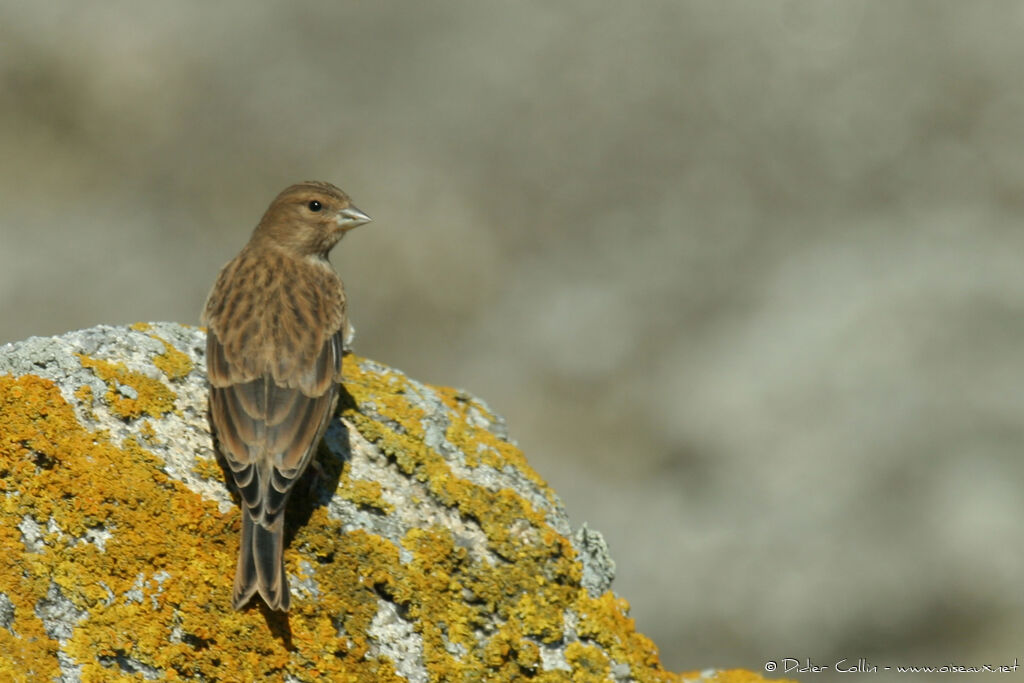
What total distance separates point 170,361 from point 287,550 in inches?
51.5

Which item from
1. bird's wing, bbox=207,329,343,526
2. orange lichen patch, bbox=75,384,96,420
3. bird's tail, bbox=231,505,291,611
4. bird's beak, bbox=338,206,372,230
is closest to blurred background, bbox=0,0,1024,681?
bird's beak, bbox=338,206,372,230

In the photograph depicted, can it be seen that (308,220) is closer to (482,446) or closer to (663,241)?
(482,446)

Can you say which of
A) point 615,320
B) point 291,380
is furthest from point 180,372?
point 615,320

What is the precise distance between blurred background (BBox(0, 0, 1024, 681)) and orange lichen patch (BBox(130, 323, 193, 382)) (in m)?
6.70

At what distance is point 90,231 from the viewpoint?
18.7m

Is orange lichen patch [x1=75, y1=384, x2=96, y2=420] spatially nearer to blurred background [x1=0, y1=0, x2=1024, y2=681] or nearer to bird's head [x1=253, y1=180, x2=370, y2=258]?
bird's head [x1=253, y1=180, x2=370, y2=258]

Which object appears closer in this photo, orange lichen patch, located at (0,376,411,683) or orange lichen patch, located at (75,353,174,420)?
orange lichen patch, located at (0,376,411,683)

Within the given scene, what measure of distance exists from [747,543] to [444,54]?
11009 millimetres

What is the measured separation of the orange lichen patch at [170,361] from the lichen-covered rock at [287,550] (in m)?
0.01

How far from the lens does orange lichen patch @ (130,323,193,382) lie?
257 inches

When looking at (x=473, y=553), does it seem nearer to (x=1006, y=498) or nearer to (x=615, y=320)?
(x=1006, y=498)

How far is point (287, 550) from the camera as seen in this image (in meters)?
5.86

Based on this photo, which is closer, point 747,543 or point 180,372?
point 180,372

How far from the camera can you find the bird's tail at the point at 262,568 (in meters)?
5.42
